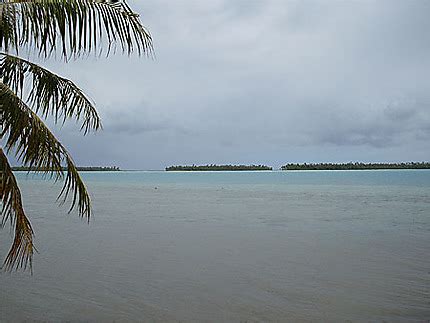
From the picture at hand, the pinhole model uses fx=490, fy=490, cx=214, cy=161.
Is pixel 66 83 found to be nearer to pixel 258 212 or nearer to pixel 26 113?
pixel 26 113

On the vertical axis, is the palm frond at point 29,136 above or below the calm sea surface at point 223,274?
above

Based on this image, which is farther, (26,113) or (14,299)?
(14,299)

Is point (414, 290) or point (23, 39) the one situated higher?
point (23, 39)

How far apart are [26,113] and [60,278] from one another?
20.7 feet

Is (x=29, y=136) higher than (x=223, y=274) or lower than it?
higher

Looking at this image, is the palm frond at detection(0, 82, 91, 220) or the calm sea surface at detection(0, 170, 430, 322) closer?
the palm frond at detection(0, 82, 91, 220)

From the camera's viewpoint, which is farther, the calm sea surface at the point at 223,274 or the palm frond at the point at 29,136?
the calm sea surface at the point at 223,274

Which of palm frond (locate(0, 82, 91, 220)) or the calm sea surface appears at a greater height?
palm frond (locate(0, 82, 91, 220))

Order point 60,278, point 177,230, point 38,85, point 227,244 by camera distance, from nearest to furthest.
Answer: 1. point 38,85
2. point 60,278
3. point 227,244
4. point 177,230

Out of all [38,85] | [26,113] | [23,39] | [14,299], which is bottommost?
[14,299]

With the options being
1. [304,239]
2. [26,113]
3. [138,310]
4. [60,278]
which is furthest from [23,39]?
[304,239]

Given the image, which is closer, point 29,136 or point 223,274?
point 29,136

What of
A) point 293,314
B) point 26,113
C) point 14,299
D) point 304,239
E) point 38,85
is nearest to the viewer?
point 26,113

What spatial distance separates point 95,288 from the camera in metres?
9.50
